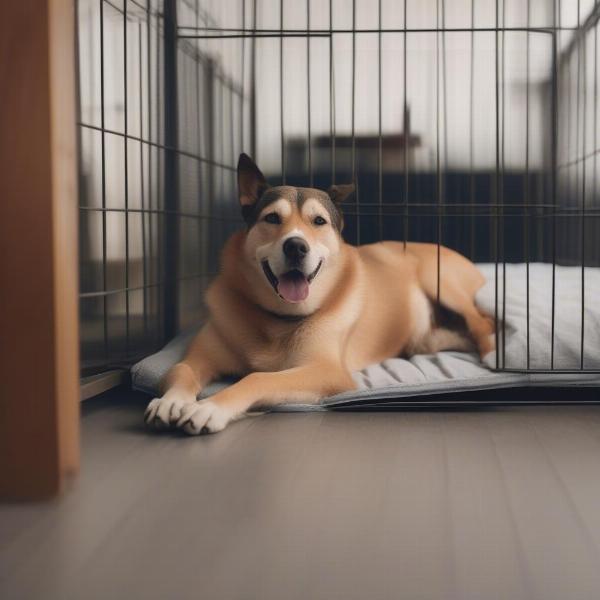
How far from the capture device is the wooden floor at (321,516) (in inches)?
39.8

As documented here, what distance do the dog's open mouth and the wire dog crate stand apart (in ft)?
2.06

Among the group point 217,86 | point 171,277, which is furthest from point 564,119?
point 171,277

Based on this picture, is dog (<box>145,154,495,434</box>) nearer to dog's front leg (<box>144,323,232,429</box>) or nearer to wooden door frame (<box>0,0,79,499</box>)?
dog's front leg (<box>144,323,232,429</box>)

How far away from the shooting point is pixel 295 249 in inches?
82.1

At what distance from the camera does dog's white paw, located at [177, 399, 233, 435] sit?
69.7 inches

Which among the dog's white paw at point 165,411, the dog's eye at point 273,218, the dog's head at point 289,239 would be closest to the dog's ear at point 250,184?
the dog's head at point 289,239

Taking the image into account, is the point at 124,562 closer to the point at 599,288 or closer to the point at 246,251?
the point at 246,251

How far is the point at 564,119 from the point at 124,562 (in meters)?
2.84

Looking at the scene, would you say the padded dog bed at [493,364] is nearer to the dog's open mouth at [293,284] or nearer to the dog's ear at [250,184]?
the dog's open mouth at [293,284]

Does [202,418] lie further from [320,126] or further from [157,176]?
[320,126]

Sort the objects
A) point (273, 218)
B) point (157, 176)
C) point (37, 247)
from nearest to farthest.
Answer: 1. point (37, 247)
2. point (273, 218)
3. point (157, 176)

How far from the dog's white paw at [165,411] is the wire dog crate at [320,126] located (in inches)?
33.8

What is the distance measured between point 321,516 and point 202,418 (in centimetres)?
57

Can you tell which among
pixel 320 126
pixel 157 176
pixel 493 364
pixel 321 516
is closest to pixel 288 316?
pixel 493 364
